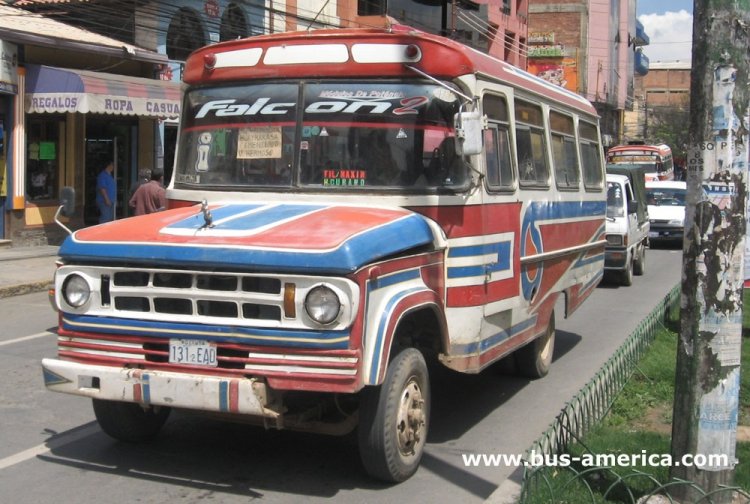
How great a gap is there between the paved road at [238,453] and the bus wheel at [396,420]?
6.6 inches

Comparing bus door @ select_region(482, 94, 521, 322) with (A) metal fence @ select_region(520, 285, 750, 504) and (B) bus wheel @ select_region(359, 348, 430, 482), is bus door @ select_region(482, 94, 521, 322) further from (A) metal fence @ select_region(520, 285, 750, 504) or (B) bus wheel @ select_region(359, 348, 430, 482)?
(B) bus wheel @ select_region(359, 348, 430, 482)

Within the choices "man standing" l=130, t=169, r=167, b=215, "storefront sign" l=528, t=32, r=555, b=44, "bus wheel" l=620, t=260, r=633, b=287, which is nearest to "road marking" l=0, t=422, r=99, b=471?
"man standing" l=130, t=169, r=167, b=215

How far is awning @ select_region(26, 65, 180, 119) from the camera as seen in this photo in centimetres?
1681

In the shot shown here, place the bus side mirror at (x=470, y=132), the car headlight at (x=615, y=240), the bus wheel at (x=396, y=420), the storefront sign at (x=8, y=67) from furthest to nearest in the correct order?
1. the storefront sign at (x=8, y=67)
2. the car headlight at (x=615, y=240)
3. the bus side mirror at (x=470, y=132)
4. the bus wheel at (x=396, y=420)

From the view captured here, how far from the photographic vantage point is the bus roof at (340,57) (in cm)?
603

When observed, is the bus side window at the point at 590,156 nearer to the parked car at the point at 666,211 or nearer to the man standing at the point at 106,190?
the man standing at the point at 106,190

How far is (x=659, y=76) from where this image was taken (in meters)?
98.4

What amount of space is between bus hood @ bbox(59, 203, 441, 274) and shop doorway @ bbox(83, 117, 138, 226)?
596 inches

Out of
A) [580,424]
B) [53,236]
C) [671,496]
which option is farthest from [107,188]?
[671,496]

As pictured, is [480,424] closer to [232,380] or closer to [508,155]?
[508,155]

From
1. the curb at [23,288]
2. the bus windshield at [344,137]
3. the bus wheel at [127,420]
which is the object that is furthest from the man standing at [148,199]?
the bus wheel at [127,420]

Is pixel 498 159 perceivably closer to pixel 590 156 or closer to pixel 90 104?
pixel 590 156

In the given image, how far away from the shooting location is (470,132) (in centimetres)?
566

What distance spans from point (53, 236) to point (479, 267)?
14.4m
